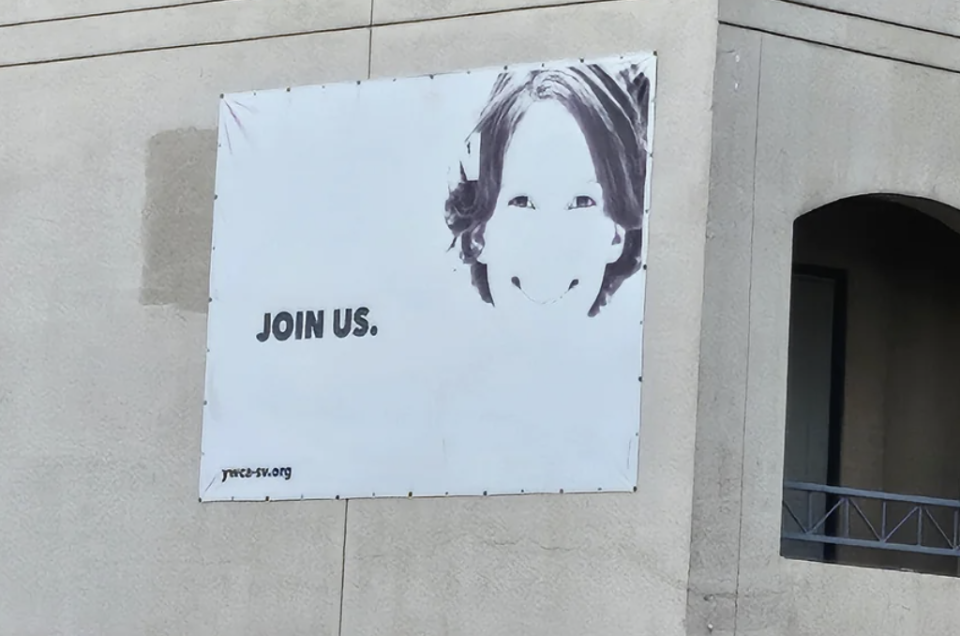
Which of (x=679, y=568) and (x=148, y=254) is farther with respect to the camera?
(x=148, y=254)

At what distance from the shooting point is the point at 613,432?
914 cm

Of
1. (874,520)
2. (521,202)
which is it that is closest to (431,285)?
(521,202)

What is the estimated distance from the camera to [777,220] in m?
9.46

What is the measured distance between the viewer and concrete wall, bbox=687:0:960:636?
9.08 metres

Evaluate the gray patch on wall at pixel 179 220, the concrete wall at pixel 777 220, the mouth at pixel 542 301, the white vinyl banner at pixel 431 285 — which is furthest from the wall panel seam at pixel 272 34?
the mouth at pixel 542 301

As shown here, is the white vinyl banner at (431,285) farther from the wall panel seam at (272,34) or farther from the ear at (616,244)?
the wall panel seam at (272,34)

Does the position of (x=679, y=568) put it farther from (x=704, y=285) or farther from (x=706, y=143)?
(x=706, y=143)

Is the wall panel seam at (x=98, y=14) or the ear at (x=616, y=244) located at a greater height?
the wall panel seam at (x=98, y=14)

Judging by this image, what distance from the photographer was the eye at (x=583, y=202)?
9.42 m

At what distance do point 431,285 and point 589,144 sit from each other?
1043 millimetres

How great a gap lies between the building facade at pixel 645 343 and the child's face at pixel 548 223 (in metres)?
0.31

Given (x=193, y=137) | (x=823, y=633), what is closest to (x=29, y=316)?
(x=193, y=137)

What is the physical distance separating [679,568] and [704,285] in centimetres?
132

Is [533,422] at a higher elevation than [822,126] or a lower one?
lower
